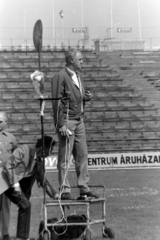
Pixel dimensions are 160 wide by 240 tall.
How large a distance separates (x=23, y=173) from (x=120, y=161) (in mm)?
18983

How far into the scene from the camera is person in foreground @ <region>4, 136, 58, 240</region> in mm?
7875

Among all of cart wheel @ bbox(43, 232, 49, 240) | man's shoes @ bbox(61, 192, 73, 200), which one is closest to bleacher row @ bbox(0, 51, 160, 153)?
man's shoes @ bbox(61, 192, 73, 200)

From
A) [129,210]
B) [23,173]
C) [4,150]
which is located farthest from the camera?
[129,210]

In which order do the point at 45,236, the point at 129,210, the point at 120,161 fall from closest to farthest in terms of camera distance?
the point at 45,236, the point at 129,210, the point at 120,161

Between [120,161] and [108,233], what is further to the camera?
[120,161]

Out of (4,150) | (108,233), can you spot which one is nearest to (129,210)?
(108,233)

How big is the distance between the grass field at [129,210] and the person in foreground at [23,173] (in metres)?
0.78

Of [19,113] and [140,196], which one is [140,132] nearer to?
[19,113]

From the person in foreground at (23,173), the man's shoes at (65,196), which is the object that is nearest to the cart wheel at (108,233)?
the man's shoes at (65,196)

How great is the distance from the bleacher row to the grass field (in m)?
11.4

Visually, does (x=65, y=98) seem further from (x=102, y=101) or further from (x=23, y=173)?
(x=102, y=101)

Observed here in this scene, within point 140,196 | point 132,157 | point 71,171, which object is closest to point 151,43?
point 132,157

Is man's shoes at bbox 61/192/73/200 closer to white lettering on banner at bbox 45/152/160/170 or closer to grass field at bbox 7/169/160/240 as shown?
grass field at bbox 7/169/160/240

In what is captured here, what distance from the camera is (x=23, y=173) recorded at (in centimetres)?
796
